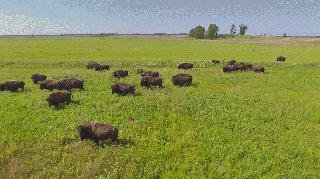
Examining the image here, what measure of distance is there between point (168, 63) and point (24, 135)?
29.5 m

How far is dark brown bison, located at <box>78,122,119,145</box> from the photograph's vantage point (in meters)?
19.7

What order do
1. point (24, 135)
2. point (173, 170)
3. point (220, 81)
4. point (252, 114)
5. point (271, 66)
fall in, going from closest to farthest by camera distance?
1. point (173, 170)
2. point (24, 135)
3. point (252, 114)
4. point (220, 81)
5. point (271, 66)

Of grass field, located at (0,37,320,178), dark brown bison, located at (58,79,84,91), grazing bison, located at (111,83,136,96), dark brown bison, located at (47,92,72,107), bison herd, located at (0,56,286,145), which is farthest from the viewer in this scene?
dark brown bison, located at (58,79,84,91)

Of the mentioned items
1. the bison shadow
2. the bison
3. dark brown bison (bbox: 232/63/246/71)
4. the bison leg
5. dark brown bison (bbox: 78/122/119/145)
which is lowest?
the bison shadow

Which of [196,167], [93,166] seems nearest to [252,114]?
[196,167]

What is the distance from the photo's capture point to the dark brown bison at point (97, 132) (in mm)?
19664

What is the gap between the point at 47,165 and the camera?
19234 mm

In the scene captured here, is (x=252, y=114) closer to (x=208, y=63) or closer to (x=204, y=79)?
(x=204, y=79)

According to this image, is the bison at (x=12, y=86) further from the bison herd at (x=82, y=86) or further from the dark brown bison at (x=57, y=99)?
the dark brown bison at (x=57, y=99)

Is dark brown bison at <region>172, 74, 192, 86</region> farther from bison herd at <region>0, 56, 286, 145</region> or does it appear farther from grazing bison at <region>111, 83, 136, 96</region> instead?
grazing bison at <region>111, 83, 136, 96</region>

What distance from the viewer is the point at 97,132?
19.8 m

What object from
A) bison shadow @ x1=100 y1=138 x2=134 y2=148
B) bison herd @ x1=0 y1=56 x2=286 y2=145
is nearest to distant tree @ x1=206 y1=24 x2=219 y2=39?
bison herd @ x1=0 y1=56 x2=286 y2=145

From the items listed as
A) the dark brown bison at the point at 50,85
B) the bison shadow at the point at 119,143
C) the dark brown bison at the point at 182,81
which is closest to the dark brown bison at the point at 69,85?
the dark brown bison at the point at 50,85

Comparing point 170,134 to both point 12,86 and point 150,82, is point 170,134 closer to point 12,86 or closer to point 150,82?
point 150,82
